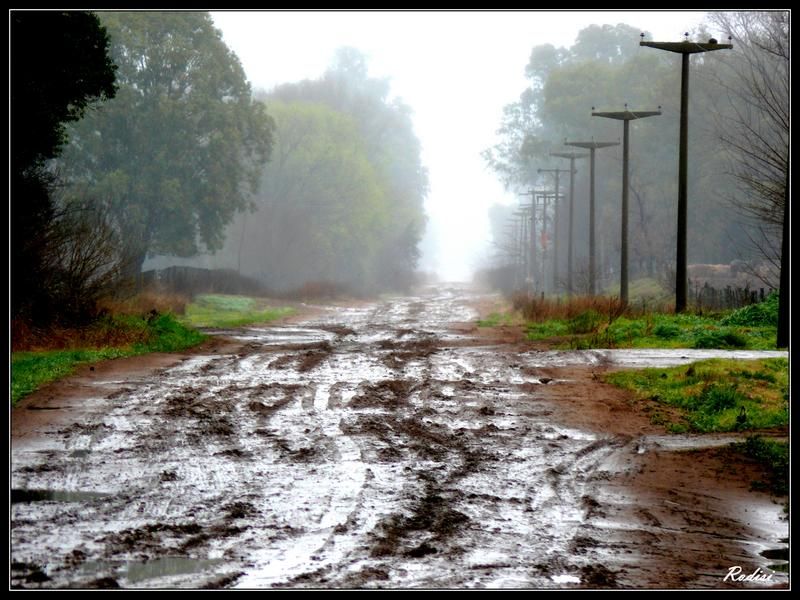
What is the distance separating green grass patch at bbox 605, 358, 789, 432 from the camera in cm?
1326

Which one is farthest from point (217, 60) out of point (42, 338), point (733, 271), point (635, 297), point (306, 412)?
point (306, 412)

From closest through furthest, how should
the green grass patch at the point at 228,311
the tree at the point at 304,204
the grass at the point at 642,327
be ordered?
the grass at the point at 642,327 → the green grass patch at the point at 228,311 → the tree at the point at 304,204

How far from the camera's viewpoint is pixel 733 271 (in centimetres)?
5822

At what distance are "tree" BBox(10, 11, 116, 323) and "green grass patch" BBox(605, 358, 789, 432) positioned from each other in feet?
35.5

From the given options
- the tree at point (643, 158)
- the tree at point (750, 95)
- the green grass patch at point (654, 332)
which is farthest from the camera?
the tree at point (643, 158)

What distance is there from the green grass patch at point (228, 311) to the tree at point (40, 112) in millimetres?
10466

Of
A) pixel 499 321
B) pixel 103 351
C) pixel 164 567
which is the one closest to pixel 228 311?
pixel 499 321

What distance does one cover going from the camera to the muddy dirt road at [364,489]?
763 centimetres

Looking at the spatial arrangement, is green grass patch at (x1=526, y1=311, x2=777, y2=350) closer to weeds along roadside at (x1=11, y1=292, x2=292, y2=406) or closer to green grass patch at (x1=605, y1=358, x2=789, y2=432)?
green grass patch at (x1=605, y1=358, x2=789, y2=432)

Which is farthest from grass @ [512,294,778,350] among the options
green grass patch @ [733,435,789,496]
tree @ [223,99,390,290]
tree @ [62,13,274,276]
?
tree @ [223,99,390,290]

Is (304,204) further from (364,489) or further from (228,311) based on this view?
(364,489)

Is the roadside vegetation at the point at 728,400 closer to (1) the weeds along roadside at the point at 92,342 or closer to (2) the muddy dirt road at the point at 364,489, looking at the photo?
(2) the muddy dirt road at the point at 364,489

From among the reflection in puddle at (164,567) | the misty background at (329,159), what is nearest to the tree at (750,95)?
the misty background at (329,159)

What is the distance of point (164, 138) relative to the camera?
49.6 metres
